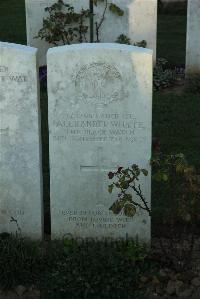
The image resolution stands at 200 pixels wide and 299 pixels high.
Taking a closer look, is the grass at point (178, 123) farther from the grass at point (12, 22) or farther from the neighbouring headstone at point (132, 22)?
the grass at point (12, 22)

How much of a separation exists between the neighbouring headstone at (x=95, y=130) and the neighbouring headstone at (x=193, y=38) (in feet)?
17.7

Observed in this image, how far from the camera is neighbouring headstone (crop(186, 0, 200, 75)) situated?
10.4 metres

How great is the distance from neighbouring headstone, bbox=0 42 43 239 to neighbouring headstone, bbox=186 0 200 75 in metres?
5.58

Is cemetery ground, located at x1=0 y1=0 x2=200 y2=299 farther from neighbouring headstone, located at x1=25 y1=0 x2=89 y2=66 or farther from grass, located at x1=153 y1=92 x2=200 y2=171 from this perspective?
neighbouring headstone, located at x1=25 y1=0 x2=89 y2=66

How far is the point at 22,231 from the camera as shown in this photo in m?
5.68

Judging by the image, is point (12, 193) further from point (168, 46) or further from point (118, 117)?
point (168, 46)

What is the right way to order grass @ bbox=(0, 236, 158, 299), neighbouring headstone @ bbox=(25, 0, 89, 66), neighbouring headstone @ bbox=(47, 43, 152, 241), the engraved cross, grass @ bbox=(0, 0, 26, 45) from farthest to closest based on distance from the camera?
Answer: grass @ bbox=(0, 0, 26, 45), neighbouring headstone @ bbox=(25, 0, 89, 66), the engraved cross, neighbouring headstone @ bbox=(47, 43, 152, 241), grass @ bbox=(0, 236, 158, 299)

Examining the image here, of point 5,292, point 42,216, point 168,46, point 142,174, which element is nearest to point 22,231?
point 42,216

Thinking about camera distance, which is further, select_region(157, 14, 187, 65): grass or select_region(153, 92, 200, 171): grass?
select_region(157, 14, 187, 65): grass

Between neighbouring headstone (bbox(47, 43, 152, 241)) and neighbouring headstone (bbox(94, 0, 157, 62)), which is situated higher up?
A: neighbouring headstone (bbox(94, 0, 157, 62))

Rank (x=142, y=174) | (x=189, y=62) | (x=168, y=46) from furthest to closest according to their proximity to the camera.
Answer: (x=168, y=46) → (x=189, y=62) → (x=142, y=174)

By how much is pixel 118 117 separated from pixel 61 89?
1.61 ft

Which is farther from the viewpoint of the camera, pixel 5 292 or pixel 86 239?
pixel 86 239

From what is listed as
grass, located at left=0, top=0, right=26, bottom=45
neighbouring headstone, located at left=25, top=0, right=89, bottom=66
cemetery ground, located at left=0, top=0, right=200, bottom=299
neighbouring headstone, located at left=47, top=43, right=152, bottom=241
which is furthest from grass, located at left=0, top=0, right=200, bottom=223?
neighbouring headstone, located at left=25, top=0, right=89, bottom=66
